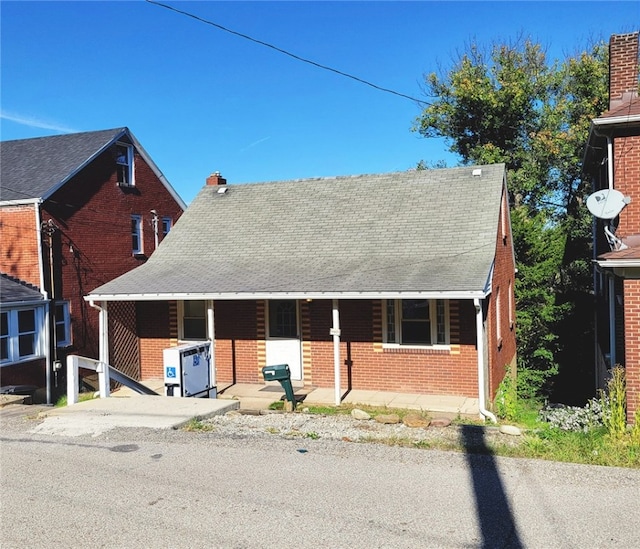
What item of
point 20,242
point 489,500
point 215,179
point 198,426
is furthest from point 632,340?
point 20,242

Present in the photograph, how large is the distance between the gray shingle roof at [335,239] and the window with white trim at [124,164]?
3.72 m

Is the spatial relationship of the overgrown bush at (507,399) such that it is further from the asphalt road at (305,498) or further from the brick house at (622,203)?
the asphalt road at (305,498)

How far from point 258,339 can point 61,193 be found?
7912 mm

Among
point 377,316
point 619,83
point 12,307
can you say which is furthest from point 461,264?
point 12,307

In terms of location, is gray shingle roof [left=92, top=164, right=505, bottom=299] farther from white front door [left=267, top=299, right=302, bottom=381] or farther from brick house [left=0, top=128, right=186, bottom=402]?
brick house [left=0, top=128, right=186, bottom=402]

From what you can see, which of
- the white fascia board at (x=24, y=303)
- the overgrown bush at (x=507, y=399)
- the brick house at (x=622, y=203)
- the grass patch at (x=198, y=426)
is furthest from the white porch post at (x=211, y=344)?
the brick house at (x=622, y=203)

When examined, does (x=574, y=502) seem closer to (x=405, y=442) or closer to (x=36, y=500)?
(x=405, y=442)

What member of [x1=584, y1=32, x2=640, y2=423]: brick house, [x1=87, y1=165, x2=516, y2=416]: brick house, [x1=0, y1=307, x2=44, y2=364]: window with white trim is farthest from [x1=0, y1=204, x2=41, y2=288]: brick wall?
[x1=584, y1=32, x2=640, y2=423]: brick house

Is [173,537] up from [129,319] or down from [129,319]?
down

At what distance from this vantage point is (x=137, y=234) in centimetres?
2197

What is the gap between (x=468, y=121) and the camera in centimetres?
2891

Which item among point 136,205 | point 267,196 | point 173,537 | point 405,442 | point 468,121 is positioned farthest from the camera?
point 468,121

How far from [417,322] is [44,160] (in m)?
13.5

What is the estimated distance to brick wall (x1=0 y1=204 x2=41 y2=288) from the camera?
57.5 feet
